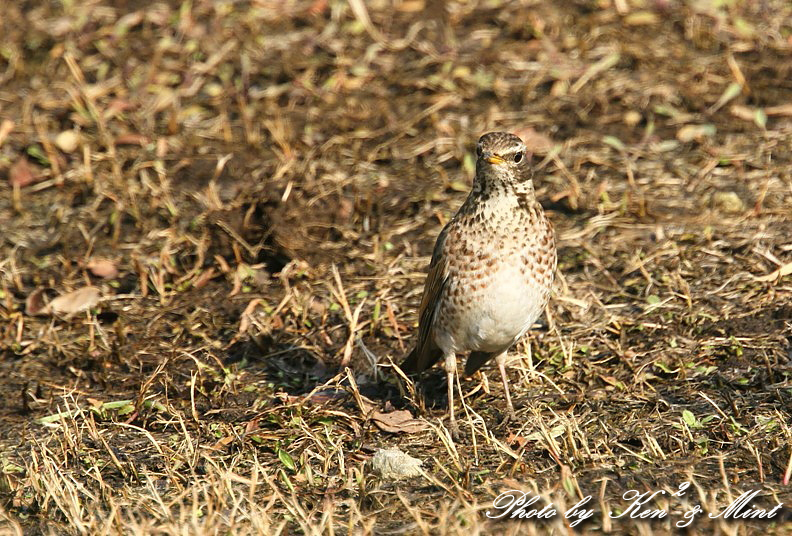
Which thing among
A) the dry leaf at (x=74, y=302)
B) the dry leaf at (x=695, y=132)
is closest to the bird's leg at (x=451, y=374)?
the dry leaf at (x=74, y=302)

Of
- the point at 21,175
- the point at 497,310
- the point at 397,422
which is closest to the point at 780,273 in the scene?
the point at 497,310

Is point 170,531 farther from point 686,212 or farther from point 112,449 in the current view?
point 686,212

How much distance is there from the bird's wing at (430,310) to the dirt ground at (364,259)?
164 millimetres

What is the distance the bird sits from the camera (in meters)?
5.65

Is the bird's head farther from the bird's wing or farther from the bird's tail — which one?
the bird's tail

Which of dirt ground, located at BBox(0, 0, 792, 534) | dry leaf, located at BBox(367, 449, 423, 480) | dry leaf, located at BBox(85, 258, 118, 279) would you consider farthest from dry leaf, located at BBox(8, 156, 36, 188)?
dry leaf, located at BBox(367, 449, 423, 480)

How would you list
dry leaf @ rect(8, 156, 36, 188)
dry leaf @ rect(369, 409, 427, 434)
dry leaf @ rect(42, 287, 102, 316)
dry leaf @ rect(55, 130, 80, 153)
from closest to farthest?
dry leaf @ rect(369, 409, 427, 434) < dry leaf @ rect(42, 287, 102, 316) < dry leaf @ rect(8, 156, 36, 188) < dry leaf @ rect(55, 130, 80, 153)

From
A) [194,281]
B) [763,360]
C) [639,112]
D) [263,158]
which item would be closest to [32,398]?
[194,281]

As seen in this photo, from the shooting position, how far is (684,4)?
973cm

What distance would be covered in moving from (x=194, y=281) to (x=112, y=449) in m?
1.71

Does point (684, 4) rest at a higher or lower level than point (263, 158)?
higher

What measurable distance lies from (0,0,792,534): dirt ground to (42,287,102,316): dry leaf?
0.7 inches

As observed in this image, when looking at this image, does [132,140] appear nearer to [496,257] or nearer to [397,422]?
[397,422]

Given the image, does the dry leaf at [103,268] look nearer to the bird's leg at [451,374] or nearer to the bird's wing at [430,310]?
the bird's wing at [430,310]
